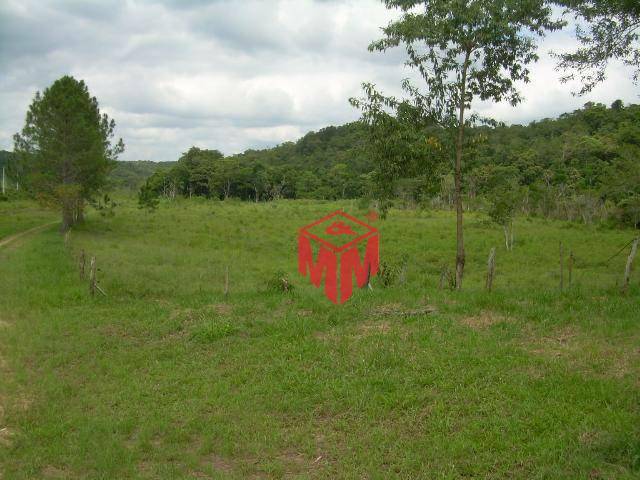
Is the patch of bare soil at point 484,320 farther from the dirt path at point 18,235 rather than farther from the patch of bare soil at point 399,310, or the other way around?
the dirt path at point 18,235

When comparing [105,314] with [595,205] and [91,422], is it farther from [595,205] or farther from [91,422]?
[595,205]

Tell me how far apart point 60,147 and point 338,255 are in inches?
658

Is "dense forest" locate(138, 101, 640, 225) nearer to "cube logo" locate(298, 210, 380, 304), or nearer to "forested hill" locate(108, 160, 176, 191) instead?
"cube logo" locate(298, 210, 380, 304)

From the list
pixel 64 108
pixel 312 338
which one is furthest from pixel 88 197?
pixel 312 338

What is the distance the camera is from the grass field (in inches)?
223

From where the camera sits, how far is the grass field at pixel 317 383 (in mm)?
5652

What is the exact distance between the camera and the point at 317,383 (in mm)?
7605

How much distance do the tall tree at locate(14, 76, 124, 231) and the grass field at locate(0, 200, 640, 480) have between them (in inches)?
632

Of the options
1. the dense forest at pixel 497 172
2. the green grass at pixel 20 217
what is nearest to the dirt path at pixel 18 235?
the green grass at pixel 20 217

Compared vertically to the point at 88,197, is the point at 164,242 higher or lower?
lower

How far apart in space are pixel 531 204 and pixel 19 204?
45.8 m

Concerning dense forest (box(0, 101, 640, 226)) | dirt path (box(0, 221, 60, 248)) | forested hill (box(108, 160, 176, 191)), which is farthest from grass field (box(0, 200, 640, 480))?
forested hill (box(108, 160, 176, 191))

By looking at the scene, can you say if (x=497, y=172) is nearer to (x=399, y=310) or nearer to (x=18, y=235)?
(x=18, y=235)

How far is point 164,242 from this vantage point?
2861cm
